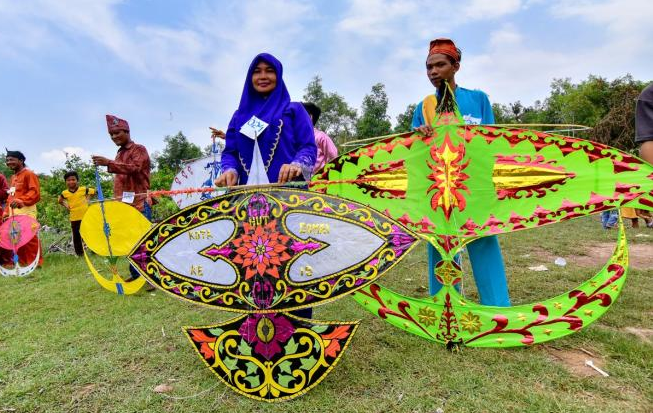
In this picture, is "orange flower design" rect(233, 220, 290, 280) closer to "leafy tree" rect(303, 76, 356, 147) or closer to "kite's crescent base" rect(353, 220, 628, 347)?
"kite's crescent base" rect(353, 220, 628, 347)

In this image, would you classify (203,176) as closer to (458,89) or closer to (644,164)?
(458,89)

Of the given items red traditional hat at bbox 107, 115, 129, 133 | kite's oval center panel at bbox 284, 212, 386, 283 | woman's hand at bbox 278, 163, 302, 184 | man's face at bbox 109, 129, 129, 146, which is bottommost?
kite's oval center panel at bbox 284, 212, 386, 283

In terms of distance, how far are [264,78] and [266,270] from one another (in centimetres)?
122

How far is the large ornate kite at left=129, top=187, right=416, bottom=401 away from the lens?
77.7 inches

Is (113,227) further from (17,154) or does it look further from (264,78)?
(17,154)

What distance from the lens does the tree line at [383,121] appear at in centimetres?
1203

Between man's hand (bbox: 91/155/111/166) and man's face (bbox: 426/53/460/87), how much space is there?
3.15m

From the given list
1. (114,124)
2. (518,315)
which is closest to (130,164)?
(114,124)

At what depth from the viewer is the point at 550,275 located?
405 cm

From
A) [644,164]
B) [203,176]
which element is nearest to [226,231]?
[644,164]

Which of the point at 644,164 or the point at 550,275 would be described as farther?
the point at 550,275

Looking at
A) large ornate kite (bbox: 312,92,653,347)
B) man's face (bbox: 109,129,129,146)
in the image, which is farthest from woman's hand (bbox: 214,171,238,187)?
man's face (bbox: 109,129,129,146)

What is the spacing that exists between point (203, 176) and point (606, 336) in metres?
5.76

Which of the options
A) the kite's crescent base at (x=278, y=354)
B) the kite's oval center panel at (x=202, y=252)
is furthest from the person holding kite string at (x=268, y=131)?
the kite's oval center panel at (x=202, y=252)
